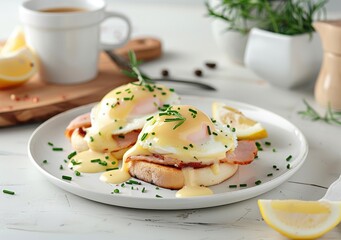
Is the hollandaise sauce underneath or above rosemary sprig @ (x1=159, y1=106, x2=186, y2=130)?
underneath

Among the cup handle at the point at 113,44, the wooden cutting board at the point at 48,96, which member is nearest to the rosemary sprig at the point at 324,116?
the wooden cutting board at the point at 48,96

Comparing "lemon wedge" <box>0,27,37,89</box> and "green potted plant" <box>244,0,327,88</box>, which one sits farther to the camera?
"green potted plant" <box>244,0,327,88</box>

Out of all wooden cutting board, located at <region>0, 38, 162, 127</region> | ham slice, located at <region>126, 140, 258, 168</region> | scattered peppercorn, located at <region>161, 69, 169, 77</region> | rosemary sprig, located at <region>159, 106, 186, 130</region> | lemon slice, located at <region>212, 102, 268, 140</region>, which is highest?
rosemary sprig, located at <region>159, 106, 186, 130</region>

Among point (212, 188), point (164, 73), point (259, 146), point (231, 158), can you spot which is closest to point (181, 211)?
point (212, 188)

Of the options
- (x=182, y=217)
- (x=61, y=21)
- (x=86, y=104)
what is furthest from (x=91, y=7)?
(x=182, y=217)

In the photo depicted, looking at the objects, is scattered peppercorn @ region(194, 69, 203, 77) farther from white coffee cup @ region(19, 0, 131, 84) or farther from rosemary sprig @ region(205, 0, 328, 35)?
white coffee cup @ region(19, 0, 131, 84)

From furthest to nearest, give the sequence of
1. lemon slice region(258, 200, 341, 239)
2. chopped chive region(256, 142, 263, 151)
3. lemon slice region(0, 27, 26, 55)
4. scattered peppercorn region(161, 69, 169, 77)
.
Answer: scattered peppercorn region(161, 69, 169, 77)
lemon slice region(0, 27, 26, 55)
chopped chive region(256, 142, 263, 151)
lemon slice region(258, 200, 341, 239)

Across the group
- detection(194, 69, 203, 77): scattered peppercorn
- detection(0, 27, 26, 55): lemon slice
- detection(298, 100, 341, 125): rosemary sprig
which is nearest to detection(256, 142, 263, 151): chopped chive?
detection(298, 100, 341, 125): rosemary sprig

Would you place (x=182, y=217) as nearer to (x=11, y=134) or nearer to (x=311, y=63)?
(x=11, y=134)
